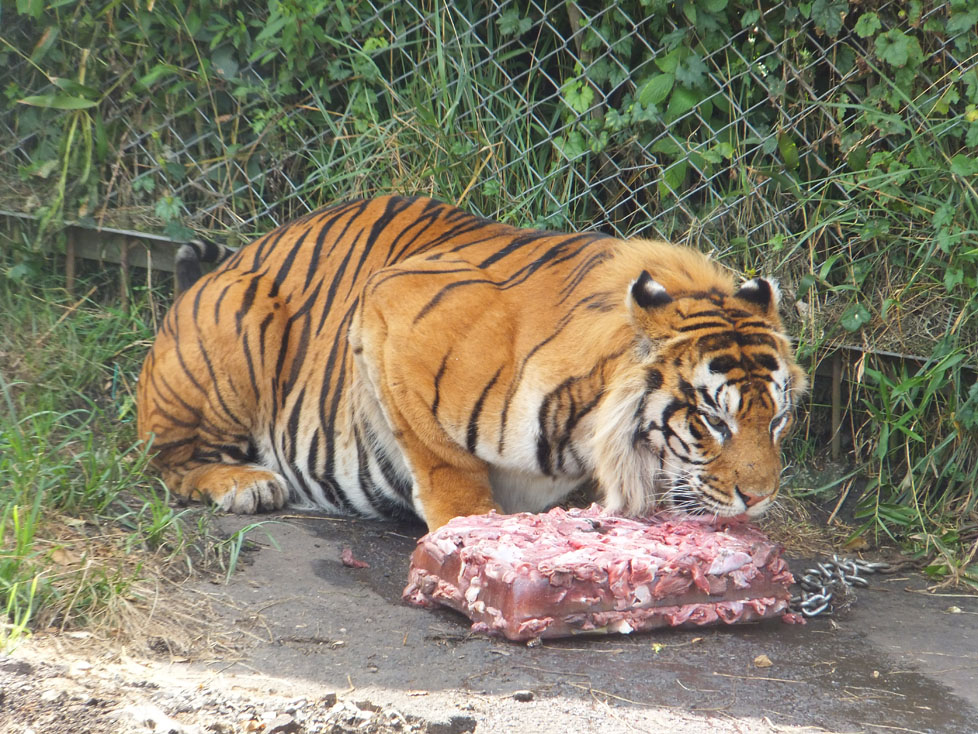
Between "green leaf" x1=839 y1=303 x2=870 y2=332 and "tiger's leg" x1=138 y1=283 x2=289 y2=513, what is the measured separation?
2.43 meters

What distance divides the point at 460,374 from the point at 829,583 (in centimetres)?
150

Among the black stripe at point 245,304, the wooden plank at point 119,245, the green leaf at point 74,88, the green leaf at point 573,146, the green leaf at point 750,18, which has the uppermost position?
the green leaf at point 750,18

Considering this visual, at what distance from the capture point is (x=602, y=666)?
9.96 feet

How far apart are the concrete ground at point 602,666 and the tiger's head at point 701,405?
18.3 inches

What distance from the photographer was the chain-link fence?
4.95 m

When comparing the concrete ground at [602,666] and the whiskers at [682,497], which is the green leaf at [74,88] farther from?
the whiskers at [682,497]

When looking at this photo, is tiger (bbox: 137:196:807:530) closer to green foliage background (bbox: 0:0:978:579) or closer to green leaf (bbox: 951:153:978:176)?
green foliage background (bbox: 0:0:978:579)

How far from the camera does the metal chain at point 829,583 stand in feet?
11.9

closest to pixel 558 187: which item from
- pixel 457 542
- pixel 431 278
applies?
pixel 431 278

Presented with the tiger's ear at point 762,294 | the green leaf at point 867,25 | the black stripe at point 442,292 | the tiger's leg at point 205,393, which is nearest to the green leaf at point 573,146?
the green leaf at point 867,25

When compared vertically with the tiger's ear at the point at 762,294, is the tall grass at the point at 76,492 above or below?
below

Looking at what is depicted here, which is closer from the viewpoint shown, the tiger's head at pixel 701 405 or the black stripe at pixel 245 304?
the tiger's head at pixel 701 405

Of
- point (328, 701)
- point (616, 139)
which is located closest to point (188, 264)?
point (616, 139)

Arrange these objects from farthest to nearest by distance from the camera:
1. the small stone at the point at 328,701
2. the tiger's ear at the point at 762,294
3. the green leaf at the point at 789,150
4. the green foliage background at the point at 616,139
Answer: the green leaf at the point at 789,150
the green foliage background at the point at 616,139
the tiger's ear at the point at 762,294
the small stone at the point at 328,701
